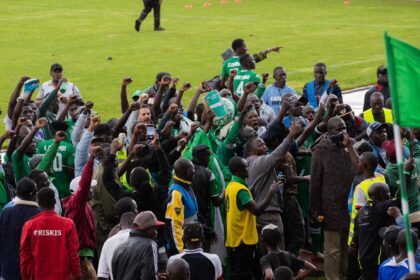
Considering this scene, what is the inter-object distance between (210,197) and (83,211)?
1358 mm

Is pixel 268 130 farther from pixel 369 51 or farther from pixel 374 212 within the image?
pixel 369 51

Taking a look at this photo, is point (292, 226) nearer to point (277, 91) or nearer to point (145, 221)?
point (145, 221)

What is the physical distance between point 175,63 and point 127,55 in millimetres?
2015

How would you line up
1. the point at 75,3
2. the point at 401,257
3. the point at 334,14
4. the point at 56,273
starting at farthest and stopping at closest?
1. the point at 75,3
2. the point at 334,14
3. the point at 56,273
4. the point at 401,257

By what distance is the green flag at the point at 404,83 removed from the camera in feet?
24.8

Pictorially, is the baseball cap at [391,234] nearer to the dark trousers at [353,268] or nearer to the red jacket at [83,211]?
the dark trousers at [353,268]

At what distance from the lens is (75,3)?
4091 cm

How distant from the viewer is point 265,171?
11.9 meters

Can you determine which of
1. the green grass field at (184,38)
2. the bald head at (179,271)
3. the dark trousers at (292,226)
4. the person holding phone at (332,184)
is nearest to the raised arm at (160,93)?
the dark trousers at (292,226)

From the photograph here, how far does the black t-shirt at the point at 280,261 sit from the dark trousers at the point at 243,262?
1.38 m

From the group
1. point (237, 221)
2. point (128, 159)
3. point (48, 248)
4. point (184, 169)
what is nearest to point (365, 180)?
point (237, 221)

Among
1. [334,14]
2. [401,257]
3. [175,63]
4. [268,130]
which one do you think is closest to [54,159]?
[268,130]

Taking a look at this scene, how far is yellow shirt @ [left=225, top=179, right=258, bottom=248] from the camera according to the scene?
11.5 meters

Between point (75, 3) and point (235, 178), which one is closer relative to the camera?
point (235, 178)
